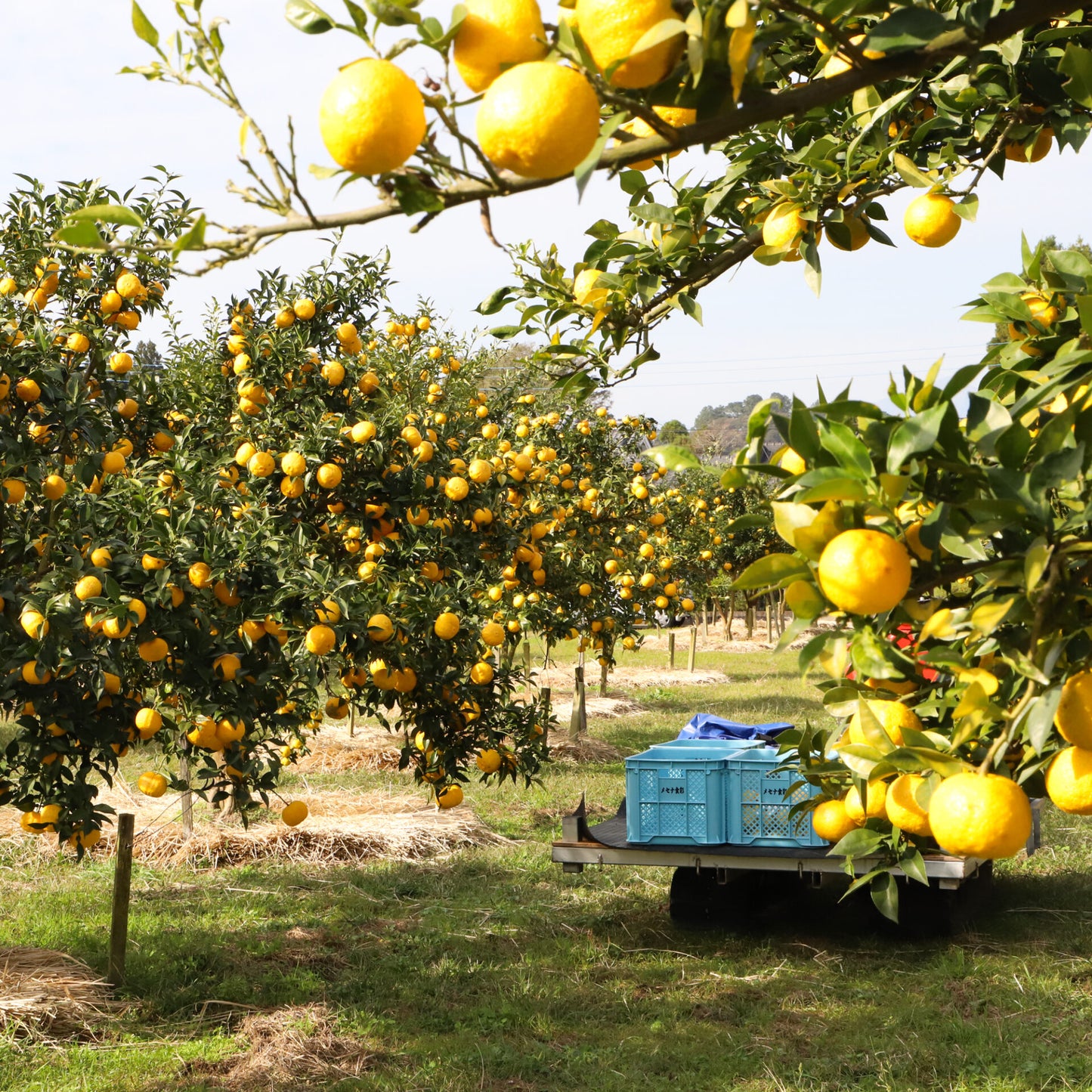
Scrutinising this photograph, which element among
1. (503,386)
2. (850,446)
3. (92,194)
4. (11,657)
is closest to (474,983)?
(11,657)

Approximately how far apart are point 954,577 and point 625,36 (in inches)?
23.9

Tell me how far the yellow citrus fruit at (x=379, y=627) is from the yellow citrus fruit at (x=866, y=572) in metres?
2.67

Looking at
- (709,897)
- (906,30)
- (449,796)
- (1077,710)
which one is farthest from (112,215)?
(709,897)

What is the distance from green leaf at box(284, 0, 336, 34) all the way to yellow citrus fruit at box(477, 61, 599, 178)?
0.15 meters

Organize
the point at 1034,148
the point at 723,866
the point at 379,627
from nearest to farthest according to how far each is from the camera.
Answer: the point at 1034,148
the point at 379,627
the point at 723,866

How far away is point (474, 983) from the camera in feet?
17.1

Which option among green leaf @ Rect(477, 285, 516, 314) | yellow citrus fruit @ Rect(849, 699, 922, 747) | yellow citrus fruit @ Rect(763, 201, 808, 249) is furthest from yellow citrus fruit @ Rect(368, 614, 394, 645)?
yellow citrus fruit @ Rect(849, 699, 922, 747)

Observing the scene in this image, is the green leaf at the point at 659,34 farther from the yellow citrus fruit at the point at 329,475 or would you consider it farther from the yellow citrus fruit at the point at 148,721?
the yellow citrus fruit at the point at 329,475

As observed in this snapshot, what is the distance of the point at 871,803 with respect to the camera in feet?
4.21

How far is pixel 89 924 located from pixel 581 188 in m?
6.19

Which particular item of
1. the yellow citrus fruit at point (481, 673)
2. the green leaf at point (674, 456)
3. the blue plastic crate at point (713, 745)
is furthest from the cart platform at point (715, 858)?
the green leaf at point (674, 456)

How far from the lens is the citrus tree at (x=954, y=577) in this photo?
1.01 metres

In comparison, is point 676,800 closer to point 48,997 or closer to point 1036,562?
point 48,997

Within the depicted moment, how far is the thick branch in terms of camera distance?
0.82 metres
